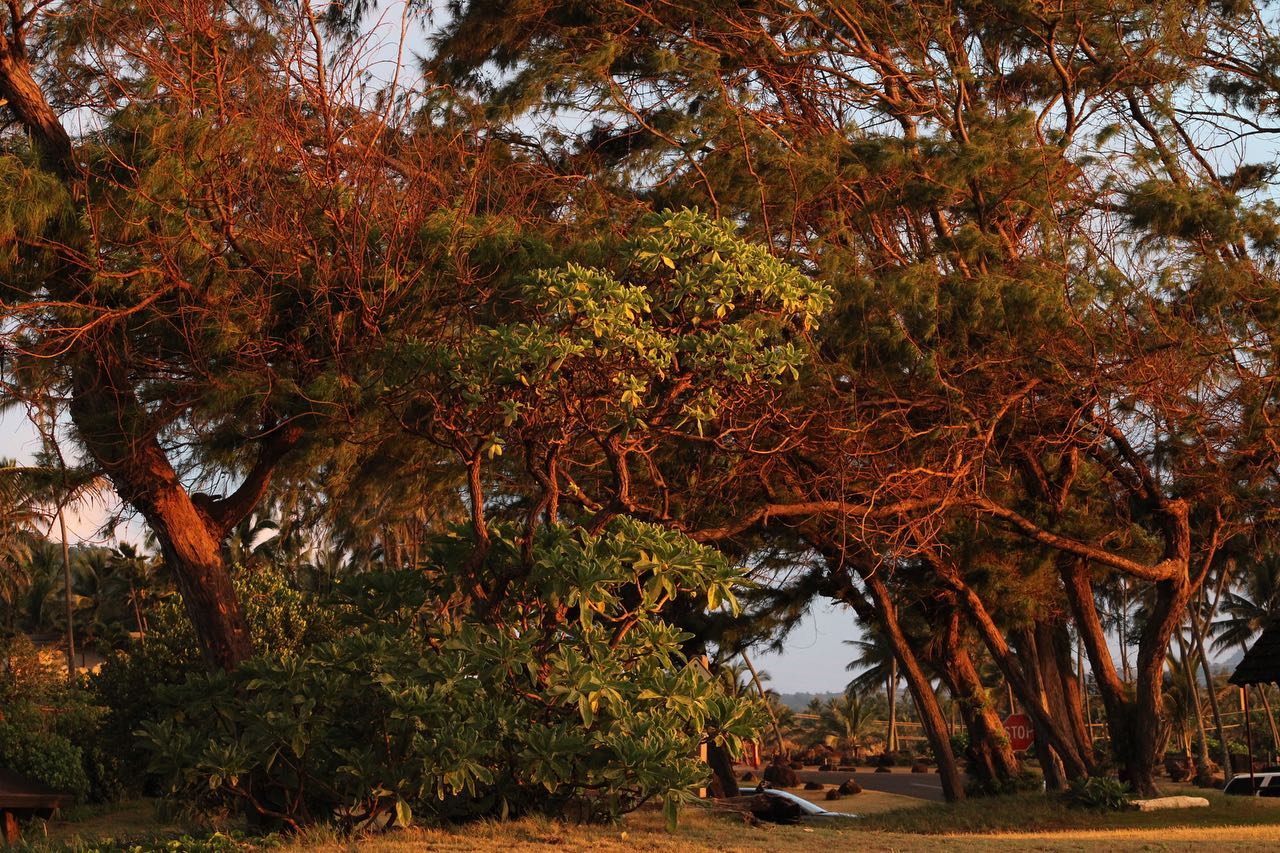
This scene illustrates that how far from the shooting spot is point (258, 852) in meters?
8.08

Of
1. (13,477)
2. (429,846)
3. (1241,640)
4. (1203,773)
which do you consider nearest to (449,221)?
(13,477)

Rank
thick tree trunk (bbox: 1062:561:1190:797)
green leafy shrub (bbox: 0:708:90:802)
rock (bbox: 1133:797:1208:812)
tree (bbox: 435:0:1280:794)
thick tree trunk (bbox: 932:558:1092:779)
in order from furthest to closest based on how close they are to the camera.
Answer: green leafy shrub (bbox: 0:708:90:802), thick tree trunk (bbox: 932:558:1092:779), thick tree trunk (bbox: 1062:561:1190:797), rock (bbox: 1133:797:1208:812), tree (bbox: 435:0:1280:794)

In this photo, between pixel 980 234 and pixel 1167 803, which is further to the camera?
pixel 1167 803

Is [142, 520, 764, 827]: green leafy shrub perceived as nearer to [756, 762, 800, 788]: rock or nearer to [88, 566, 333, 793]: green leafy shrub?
[88, 566, 333, 793]: green leafy shrub

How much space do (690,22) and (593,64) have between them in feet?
6.40

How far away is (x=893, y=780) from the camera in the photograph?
41906 mm

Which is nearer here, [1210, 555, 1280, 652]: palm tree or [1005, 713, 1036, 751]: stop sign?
[1005, 713, 1036, 751]: stop sign

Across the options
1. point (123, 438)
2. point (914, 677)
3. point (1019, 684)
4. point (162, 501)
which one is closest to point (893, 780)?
point (1019, 684)

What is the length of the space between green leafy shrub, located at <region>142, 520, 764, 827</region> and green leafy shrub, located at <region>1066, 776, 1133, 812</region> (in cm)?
889

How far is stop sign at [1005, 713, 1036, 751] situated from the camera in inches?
829

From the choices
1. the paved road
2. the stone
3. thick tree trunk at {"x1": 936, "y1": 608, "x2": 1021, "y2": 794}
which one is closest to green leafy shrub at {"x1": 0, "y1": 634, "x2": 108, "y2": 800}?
thick tree trunk at {"x1": 936, "y1": 608, "x2": 1021, "y2": 794}

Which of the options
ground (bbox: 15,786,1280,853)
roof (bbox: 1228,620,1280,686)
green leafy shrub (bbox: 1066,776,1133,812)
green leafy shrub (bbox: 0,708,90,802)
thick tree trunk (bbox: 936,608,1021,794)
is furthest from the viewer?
green leafy shrub (bbox: 0,708,90,802)

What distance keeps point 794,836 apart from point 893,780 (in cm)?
3385

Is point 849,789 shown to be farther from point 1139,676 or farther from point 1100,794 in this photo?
point 1100,794
